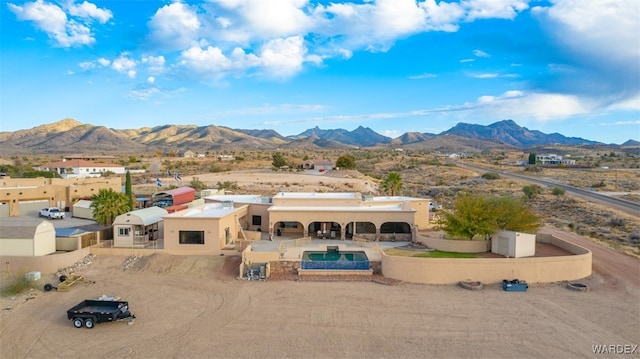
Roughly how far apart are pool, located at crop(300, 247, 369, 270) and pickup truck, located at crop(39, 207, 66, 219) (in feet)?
85.1

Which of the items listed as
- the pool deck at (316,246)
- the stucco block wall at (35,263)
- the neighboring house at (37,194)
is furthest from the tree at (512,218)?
the neighboring house at (37,194)

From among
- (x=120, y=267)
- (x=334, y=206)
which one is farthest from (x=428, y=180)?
(x=120, y=267)

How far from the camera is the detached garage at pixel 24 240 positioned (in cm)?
2906

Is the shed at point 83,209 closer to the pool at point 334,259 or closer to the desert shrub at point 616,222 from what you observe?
the pool at point 334,259

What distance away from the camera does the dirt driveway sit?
18375 mm

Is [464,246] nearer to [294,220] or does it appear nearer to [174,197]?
[294,220]

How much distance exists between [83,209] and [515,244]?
3841 centimetres

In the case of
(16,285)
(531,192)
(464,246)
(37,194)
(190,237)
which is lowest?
(16,285)

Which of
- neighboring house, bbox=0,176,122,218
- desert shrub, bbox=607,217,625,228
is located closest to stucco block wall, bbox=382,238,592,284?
desert shrub, bbox=607,217,625,228

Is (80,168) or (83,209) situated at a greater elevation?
(80,168)

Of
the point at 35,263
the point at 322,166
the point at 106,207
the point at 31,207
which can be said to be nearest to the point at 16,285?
the point at 35,263

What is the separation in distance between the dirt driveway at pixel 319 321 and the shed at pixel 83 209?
17263 millimetres

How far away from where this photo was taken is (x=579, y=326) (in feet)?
67.2

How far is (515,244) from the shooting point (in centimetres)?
2870
